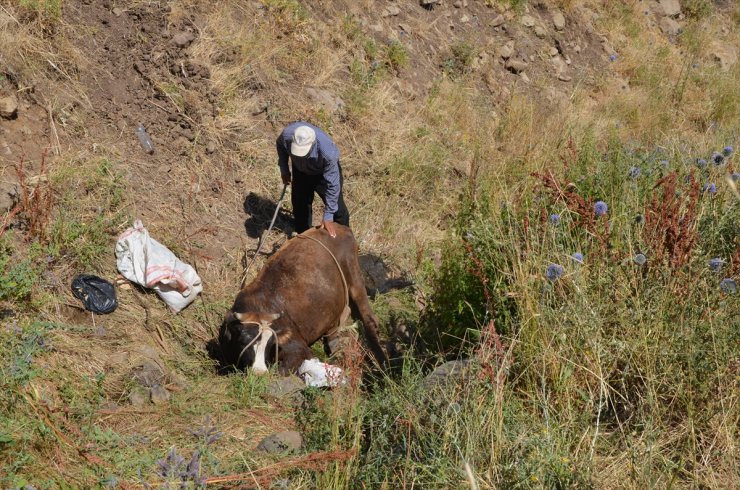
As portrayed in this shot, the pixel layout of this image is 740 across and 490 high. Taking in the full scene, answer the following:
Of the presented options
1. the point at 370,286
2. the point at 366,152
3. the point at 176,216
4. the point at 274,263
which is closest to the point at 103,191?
the point at 176,216

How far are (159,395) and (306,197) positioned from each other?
9.50 feet

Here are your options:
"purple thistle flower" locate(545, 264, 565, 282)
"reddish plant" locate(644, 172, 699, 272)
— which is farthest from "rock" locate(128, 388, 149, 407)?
"reddish plant" locate(644, 172, 699, 272)

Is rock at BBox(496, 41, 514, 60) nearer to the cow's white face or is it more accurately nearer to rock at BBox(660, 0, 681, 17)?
rock at BBox(660, 0, 681, 17)

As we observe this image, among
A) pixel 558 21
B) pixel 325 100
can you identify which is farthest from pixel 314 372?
pixel 558 21

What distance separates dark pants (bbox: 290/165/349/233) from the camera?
7.12m

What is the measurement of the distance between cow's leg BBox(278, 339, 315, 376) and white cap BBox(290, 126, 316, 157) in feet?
5.53

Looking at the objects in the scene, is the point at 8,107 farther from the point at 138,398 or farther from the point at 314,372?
the point at 314,372

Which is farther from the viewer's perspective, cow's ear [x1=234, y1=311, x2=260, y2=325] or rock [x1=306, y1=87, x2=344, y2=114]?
rock [x1=306, y1=87, x2=344, y2=114]

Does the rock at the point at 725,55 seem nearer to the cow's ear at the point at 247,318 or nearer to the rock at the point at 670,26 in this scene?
the rock at the point at 670,26

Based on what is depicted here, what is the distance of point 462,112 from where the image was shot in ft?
34.0

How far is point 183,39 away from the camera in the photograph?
8383 mm

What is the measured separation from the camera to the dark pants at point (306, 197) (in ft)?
23.4

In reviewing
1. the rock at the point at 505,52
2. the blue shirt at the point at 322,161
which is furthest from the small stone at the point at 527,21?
the blue shirt at the point at 322,161

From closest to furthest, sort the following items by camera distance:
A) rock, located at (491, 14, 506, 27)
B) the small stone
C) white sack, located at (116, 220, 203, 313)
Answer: white sack, located at (116, 220, 203, 313), rock, located at (491, 14, 506, 27), the small stone
